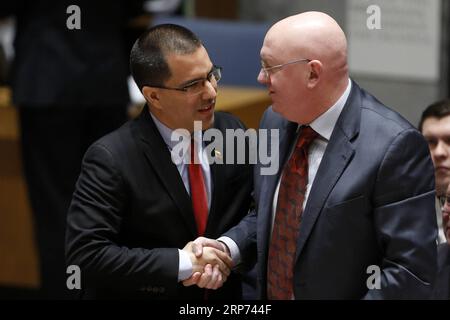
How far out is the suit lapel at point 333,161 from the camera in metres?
2.22

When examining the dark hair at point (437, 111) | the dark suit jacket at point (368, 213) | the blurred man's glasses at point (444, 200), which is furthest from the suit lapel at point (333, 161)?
the dark hair at point (437, 111)

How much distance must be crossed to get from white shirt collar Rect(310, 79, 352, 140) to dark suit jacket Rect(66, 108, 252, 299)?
258 millimetres

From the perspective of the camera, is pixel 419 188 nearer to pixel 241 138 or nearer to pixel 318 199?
pixel 318 199

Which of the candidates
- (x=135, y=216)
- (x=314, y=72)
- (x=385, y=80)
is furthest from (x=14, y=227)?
(x=314, y=72)

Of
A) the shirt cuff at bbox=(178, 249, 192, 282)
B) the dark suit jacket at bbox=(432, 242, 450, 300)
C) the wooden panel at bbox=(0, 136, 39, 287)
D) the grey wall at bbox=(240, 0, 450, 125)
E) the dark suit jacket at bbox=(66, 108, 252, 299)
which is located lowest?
the wooden panel at bbox=(0, 136, 39, 287)

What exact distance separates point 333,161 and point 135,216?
47 centimetres

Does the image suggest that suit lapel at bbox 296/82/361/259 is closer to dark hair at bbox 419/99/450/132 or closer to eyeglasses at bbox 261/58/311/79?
eyeglasses at bbox 261/58/311/79

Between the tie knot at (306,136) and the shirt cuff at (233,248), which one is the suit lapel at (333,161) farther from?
the shirt cuff at (233,248)

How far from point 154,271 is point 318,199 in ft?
1.32

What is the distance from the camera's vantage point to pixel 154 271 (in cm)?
231

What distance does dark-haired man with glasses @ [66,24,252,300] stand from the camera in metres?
2.29

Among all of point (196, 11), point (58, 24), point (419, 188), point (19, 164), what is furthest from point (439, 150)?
point (196, 11)

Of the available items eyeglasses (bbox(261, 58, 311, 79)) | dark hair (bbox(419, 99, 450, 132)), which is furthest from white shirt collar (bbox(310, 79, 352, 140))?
dark hair (bbox(419, 99, 450, 132))

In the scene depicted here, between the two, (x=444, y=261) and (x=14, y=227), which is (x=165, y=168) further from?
(x=14, y=227)
